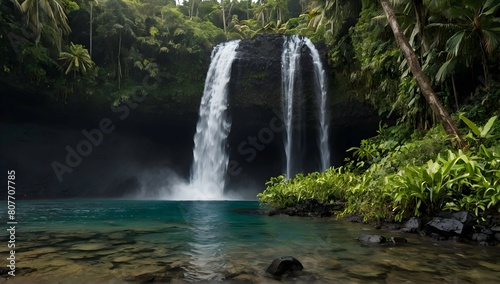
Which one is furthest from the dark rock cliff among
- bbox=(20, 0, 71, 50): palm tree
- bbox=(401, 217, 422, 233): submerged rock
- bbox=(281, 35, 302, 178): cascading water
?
bbox=(401, 217, 422, 233): submerged rock

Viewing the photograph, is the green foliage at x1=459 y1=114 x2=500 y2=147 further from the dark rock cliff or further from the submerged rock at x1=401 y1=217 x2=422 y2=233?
the dark rock cliff

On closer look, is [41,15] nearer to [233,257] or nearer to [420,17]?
[420,17]

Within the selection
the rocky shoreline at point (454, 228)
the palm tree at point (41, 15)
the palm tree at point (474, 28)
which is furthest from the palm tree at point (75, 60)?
the rocky shoreline at point (454, 228)

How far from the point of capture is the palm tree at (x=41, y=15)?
1762 centimetres

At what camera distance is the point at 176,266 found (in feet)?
12.1

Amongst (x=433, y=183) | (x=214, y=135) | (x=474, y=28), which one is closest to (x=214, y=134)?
(x=214, y=135)

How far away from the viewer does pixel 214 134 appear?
21391 mm

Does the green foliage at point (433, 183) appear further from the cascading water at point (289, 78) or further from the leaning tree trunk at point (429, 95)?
the cascading water at point (289, 78)

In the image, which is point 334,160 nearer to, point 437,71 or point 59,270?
point 437,71

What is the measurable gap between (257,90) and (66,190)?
14.3 m

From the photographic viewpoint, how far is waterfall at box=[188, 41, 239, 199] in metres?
21.3

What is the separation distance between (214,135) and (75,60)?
899 centimetres

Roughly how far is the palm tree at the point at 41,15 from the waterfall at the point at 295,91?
12.8m

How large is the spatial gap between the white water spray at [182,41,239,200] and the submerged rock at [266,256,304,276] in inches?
706
